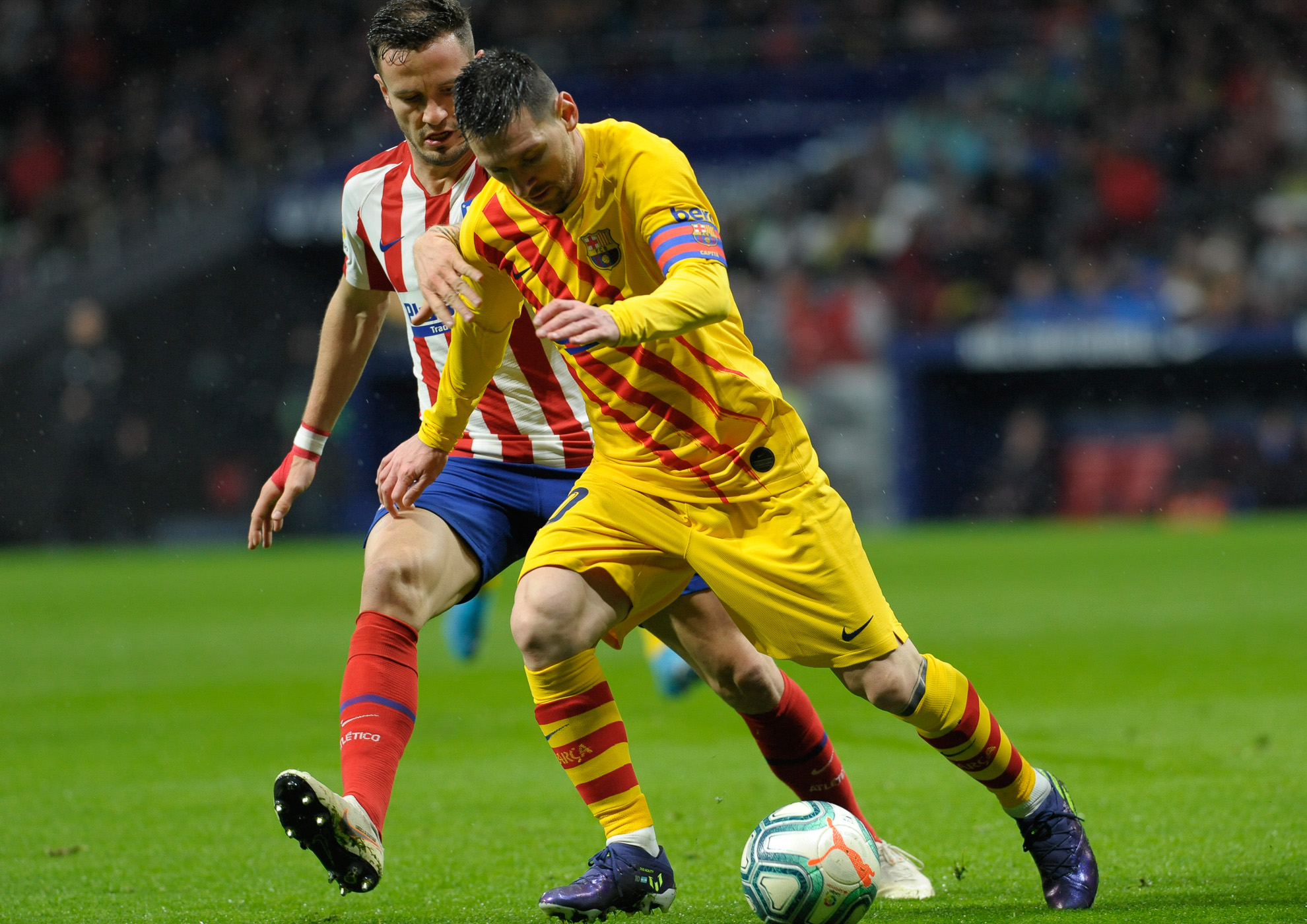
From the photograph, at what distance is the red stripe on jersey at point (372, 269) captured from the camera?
407cm

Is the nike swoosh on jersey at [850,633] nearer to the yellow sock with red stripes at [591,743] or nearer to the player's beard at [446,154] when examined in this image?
the yellow sock with red stripes at [591,743]

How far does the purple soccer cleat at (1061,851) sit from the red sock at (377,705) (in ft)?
4.55

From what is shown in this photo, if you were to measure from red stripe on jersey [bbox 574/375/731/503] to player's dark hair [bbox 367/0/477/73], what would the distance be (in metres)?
0.88

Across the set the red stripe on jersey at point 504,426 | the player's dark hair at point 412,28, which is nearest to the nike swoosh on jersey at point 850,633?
the red stripe on jersey at point 504,426

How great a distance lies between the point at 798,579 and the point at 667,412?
457 millimetres

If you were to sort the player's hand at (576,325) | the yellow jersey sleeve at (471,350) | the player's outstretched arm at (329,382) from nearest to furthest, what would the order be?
the player's hand at (576,325), the yellow jersey sleeve at (471,350), the player's outstretched arm at (329,382)

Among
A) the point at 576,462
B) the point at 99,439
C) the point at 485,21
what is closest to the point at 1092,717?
the point at 576,462

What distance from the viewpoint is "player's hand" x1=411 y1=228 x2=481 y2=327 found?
11.0 feet

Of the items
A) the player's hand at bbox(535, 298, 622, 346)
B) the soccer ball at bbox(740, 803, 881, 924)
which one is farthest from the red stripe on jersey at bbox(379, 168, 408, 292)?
the soccer ball at bbox(740, 803, 881, 924)

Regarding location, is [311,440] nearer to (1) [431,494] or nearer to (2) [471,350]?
(1) [431,494]

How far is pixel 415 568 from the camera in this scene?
3.65 meters

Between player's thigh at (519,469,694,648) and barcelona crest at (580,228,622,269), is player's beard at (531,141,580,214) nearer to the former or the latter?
barcelona crest at (580,228,622,269)

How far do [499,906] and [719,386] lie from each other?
124 cm

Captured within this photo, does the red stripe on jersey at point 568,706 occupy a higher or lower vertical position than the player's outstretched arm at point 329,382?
lower
